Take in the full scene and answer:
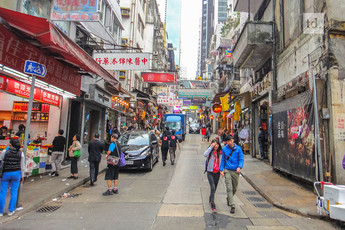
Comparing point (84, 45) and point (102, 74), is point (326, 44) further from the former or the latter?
point (84, 45)

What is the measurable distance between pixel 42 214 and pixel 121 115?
670 inches

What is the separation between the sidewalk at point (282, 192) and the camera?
17.9 ft

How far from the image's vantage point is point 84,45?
13.0 metres

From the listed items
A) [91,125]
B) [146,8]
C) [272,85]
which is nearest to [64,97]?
[91,125]

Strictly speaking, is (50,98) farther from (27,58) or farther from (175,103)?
(175,103)

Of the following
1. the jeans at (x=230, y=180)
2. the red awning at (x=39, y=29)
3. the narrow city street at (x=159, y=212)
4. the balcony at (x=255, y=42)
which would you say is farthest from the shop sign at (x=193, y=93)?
the jeans at (x=230, y=180)

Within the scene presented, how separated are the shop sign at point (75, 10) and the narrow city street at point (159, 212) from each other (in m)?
5.93

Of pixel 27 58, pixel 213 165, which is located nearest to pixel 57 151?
pixel 27 58

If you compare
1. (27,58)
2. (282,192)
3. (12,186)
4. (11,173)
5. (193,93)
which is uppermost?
(193,93)

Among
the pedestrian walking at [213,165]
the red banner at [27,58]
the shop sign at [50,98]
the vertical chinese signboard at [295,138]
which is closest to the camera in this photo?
the pedestrian walking at [213,165]

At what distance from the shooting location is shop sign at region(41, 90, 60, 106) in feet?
32.8

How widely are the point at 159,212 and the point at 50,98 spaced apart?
8.12 meters

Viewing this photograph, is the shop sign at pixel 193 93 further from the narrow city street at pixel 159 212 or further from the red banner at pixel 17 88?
the narrow city street at pixel 159 212

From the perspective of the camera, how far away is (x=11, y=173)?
16.1 ft
